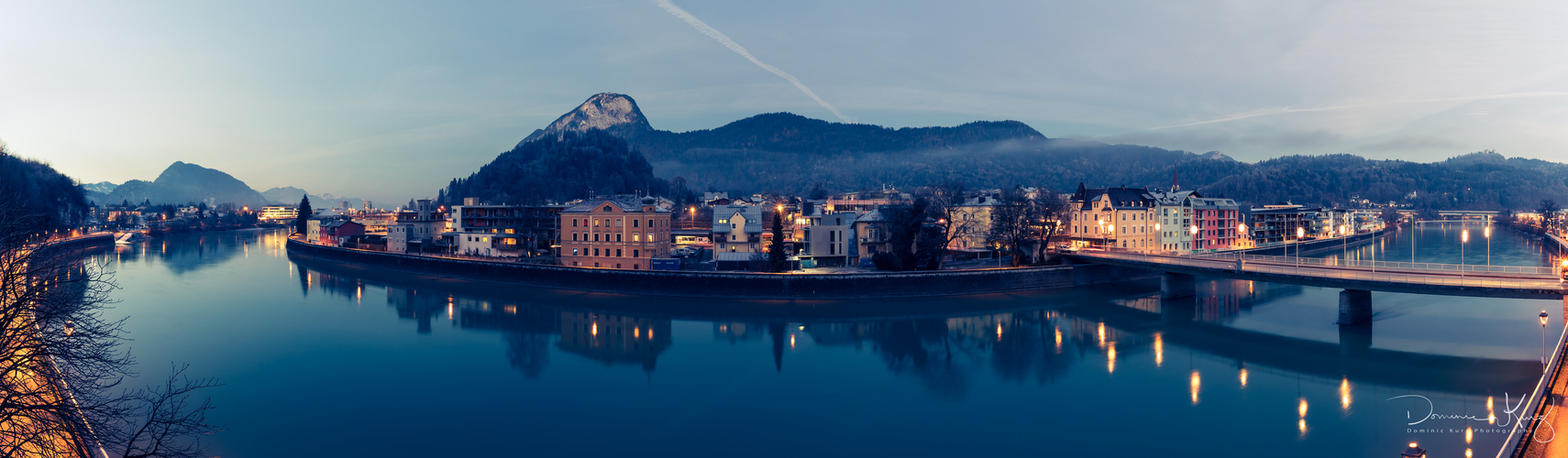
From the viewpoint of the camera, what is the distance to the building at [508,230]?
45172mm

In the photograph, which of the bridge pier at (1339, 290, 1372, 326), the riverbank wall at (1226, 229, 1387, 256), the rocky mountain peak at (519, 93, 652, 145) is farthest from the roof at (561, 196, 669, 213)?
the rocky mountain peak at (519, 93, 652, 145)

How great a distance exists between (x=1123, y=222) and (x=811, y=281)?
76.2ft

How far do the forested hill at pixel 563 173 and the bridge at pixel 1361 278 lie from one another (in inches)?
2853

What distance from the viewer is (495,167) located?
10762 cm

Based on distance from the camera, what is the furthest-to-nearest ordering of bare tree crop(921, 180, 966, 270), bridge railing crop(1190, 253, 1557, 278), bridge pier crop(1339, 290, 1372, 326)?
bare tree crop(921, 180, 966, 270)
bridge pier crop(1339, 290, 1372, 326)
bridge railing crop(1190, 253, 1557, 278)

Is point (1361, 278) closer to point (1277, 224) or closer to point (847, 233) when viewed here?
point (847, 233)

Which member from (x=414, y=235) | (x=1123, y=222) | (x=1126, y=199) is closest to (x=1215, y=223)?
(x=1126, y=199)

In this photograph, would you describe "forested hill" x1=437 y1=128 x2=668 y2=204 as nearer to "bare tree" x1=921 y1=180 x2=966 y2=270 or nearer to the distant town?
the distant town

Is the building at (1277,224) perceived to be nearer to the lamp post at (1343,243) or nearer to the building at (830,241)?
the lamp post at (1343,243)

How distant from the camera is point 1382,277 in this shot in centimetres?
2280

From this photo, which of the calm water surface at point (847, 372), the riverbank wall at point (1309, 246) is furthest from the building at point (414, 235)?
the riverbank wall at point (1309, 246)

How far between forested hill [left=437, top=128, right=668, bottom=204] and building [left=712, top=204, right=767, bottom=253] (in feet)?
169

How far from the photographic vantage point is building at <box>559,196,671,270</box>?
35.7m

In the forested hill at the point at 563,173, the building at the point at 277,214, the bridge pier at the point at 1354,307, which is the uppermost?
the forested hill at the point at 563,173
